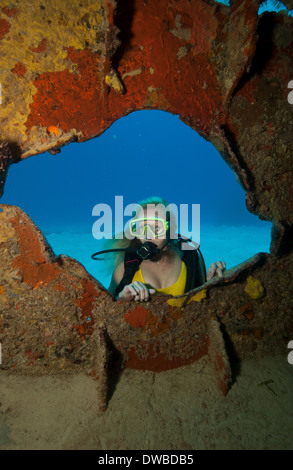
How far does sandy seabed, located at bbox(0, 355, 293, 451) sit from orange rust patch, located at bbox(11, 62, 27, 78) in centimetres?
249

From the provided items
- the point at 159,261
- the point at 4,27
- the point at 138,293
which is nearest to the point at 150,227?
the point at 159,261

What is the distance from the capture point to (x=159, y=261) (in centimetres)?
332

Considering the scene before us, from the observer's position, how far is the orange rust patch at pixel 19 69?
67.6 inches

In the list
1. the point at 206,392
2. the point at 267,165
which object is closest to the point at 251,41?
the point at 267,165

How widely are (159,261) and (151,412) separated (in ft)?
5.97

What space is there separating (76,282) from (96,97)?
5.12 feet

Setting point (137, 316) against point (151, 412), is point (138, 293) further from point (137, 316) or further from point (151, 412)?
point (151, 412)

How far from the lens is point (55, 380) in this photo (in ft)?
6.64

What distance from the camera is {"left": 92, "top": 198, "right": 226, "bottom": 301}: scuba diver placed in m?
3.13

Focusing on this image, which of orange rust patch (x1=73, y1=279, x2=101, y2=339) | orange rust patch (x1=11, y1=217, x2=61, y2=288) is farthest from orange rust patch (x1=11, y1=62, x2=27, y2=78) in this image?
orange rust patch (x1=73, y1=279, x2=101, y2=339)

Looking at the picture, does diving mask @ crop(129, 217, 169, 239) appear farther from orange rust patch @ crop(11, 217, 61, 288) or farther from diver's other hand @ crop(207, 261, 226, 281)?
orange rust patch @ crop(11, 217, 61, 288)

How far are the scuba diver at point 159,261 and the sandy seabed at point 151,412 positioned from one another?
45.8 inches

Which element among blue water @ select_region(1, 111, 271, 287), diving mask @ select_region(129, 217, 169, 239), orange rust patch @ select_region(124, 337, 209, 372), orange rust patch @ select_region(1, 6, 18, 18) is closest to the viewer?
orange rust patch @ select_region(1, 6, 18, 18)
